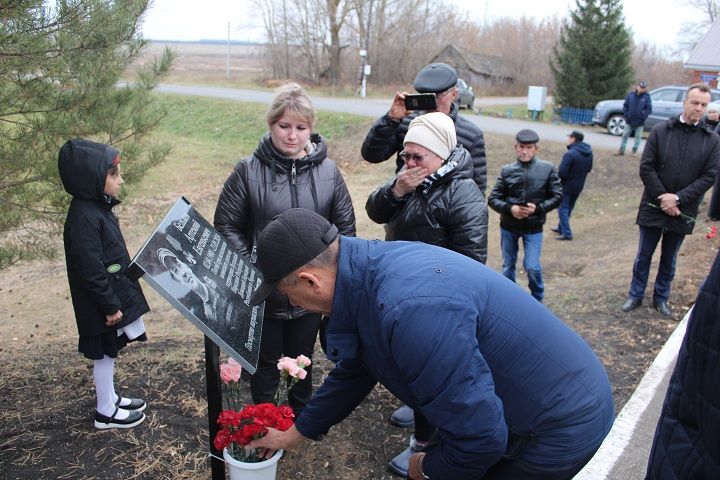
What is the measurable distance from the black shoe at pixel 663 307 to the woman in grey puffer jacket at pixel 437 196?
2.98 m

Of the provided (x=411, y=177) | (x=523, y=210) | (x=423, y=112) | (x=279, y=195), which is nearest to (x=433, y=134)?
(x=411, y=177)

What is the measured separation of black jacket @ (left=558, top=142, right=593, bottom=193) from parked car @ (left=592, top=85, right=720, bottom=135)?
30.2 ft

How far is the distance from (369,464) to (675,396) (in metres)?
2.18

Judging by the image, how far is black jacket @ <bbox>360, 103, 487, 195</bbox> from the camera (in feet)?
12.6

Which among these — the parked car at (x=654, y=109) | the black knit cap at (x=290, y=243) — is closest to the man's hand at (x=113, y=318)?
the black knit cap at (x=290, y=243)

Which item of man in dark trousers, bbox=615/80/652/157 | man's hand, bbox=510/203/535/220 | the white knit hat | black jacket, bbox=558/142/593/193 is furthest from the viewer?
man in dark trousers, bbox=615/80/652/157

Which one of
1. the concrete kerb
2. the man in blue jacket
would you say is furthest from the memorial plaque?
the concrete kerb

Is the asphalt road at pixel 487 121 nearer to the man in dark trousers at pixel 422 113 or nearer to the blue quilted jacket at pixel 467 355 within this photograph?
the man in dark trousers at pixel 422 113

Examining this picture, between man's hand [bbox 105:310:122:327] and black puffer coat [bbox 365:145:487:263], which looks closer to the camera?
black puffer coat [bbox 365:145:487:263]

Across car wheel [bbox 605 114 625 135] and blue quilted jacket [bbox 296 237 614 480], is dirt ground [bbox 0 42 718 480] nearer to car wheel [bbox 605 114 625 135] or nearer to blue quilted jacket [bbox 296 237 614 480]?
blue quilted jacket [bbox 296 237 614 480]

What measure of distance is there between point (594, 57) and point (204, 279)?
73.2 ft

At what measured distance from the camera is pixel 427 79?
3.69 m

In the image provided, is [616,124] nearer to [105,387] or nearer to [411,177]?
[411,177]

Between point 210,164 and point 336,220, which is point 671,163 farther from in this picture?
point 210,164
